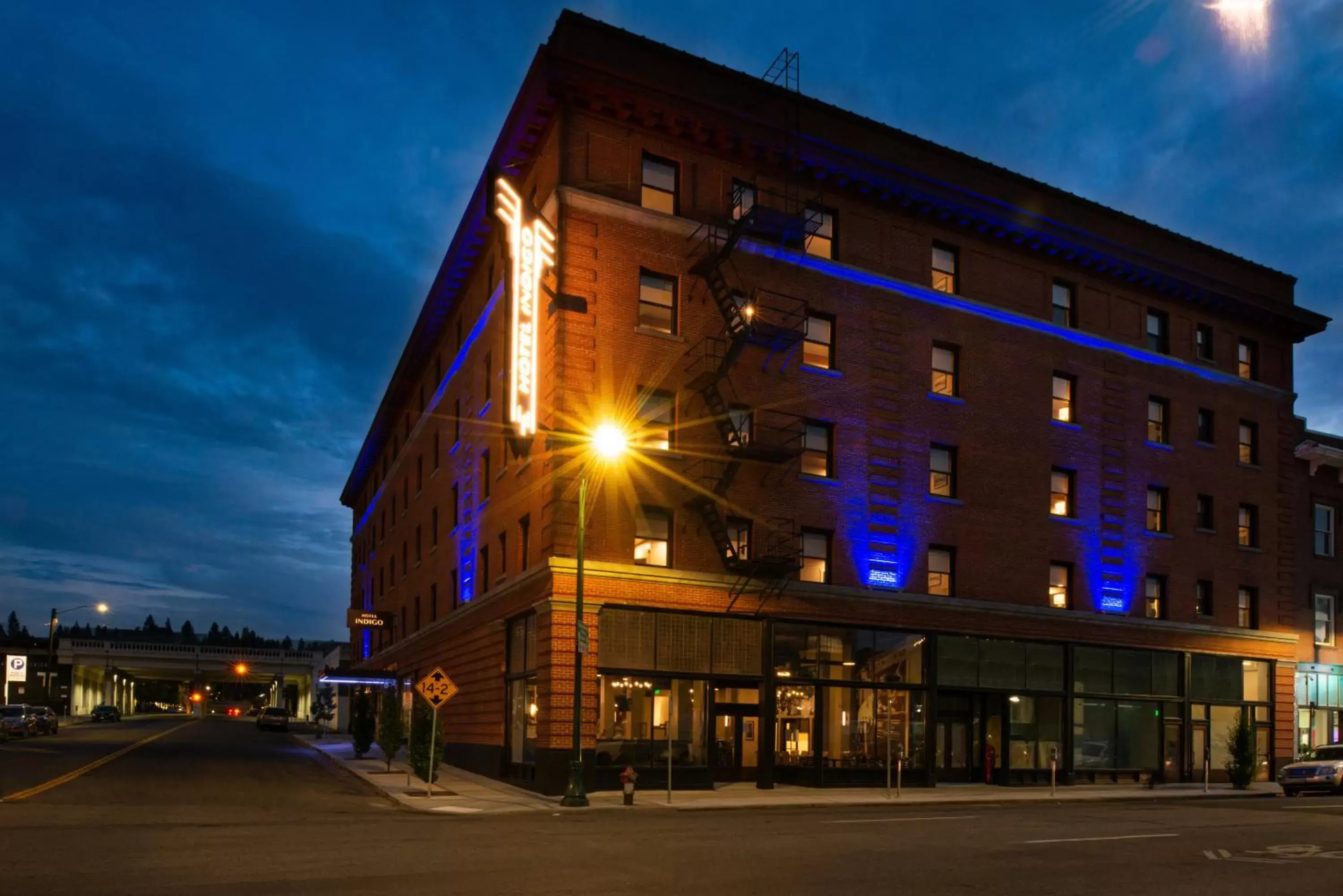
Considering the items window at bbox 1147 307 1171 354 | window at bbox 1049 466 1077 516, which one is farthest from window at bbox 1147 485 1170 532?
window at bbox 1147 307 1171 354

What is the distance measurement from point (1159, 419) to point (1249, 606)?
8.16 metres

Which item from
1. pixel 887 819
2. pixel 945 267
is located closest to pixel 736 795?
pixel 887 819

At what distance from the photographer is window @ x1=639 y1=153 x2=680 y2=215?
31.3 meters

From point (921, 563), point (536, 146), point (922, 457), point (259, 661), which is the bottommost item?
point (259, 661)

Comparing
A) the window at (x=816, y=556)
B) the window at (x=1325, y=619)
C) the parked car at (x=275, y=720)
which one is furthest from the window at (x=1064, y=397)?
the parked car at (x=275, y=720)

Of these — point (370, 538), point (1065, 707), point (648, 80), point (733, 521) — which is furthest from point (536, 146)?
point (370, 538)

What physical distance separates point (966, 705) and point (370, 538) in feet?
158

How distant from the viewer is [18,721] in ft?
182

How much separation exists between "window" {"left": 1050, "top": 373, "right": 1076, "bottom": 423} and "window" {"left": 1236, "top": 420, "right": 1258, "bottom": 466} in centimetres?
909

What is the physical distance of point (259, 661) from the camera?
12662 centimetres

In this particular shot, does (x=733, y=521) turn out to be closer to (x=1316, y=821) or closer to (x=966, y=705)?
(x=966, y=705)

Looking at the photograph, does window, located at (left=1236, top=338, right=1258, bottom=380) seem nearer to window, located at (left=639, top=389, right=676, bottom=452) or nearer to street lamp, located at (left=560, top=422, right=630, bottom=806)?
window, located at (left=639, top=389, right=676, bottom=452)

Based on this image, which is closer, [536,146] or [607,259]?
[607,259]

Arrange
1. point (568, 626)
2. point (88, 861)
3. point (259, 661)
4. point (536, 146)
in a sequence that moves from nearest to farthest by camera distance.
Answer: point (88, 861)
point (568, 626)
point (536, 146)
point (259, 661)
